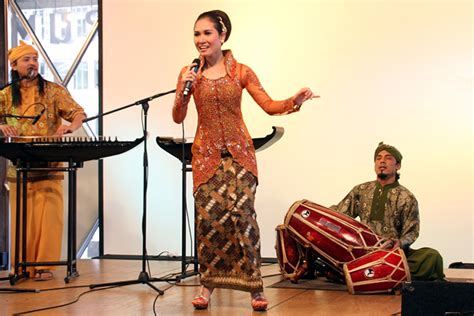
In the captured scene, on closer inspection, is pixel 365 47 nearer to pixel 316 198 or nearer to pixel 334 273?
pixel 316 198

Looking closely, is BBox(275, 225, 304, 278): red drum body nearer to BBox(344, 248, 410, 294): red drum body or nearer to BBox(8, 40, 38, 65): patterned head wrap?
BBox(344, 248, 410, 294): red drum body

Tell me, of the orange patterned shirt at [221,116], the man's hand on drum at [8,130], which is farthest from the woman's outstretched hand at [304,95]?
the man's hand on drum at [8,130]

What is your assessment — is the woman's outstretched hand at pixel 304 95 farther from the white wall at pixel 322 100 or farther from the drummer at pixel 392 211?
the white wall at pixel 322 100

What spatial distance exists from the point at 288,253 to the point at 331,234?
1.50ft

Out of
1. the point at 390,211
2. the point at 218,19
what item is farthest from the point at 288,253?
the point at 218,19

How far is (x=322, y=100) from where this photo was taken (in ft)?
20.4

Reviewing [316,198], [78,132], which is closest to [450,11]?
[316,198]

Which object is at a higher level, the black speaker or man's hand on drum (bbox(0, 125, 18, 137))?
man's hand on drum (bbox(0, 125, 18, 137))

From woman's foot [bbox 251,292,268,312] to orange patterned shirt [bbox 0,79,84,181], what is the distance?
2.01 meters

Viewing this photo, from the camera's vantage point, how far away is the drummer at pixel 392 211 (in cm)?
501

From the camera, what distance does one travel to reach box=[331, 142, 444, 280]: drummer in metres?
5.01

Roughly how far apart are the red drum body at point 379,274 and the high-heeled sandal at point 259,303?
2.97ft

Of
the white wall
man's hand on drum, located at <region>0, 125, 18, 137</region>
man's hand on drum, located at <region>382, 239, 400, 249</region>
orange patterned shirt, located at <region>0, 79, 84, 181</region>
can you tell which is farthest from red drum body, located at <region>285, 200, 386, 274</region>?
man's hand on drum, located at <region>0, 125, 18, 137</region>

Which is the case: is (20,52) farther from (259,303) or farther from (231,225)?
(259,303)
